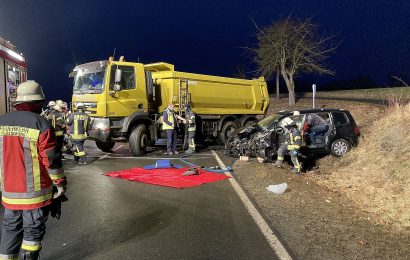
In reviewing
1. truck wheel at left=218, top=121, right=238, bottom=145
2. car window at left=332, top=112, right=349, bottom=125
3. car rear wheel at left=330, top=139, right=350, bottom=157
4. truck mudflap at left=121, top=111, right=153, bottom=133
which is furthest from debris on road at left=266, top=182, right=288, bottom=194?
truck wheel at left=218, top=121, right=238, bottom=145

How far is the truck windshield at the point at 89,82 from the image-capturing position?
12.6 metres

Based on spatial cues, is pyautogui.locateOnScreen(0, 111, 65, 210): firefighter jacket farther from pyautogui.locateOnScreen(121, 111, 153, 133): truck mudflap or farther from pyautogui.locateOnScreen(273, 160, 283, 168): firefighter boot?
pyautogui.locateOnScreen(121, 111, 153, 133): truck mudflap

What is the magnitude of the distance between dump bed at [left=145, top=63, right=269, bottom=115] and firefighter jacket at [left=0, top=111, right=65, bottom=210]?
10.7m

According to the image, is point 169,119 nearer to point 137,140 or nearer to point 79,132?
point 137,140

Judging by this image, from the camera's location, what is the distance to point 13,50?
41.9ft

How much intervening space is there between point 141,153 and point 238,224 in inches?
311

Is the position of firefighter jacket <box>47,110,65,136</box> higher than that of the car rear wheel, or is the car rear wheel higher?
firefighter jacket <box>47,110,65,136</box>

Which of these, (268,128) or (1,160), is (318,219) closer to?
(1,160)

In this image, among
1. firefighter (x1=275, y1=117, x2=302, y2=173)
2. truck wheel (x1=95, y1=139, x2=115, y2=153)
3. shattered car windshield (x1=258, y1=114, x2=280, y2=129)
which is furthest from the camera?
truck wheel (x1=95, y1=139, x2=115, y2=153)

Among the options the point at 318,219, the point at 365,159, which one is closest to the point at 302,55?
the point at 365,159

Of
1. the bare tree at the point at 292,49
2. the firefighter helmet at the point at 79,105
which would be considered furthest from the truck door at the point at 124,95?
the bare tree at the point at 292,49

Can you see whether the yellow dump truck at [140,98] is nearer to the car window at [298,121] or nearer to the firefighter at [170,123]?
the firefighter at [170,123]

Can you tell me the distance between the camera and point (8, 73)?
11836 mm

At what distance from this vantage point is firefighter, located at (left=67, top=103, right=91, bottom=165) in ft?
37.6
